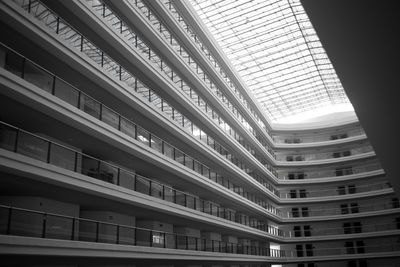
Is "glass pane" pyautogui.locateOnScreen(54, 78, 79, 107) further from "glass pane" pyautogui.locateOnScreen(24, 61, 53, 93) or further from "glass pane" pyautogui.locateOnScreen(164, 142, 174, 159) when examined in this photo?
"glass pane" pyautogui.locateOnScreen(164, 142, 174, 159)

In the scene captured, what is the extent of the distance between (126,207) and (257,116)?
30006 mm

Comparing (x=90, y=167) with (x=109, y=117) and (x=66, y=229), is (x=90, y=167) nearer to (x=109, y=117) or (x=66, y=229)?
(x=109, y=117)

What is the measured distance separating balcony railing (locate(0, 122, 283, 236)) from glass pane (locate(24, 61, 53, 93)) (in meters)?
2.25

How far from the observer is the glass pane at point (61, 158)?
16.3m

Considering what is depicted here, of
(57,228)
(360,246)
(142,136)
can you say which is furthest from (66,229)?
(360,246)

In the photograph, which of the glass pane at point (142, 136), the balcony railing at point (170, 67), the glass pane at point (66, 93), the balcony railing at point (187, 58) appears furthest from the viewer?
the balcony railing at point (187, 58)

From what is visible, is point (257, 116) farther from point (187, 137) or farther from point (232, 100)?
point (187, 137)

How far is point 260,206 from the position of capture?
4225 centimetres

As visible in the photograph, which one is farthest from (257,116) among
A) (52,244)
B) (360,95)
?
(360,95)

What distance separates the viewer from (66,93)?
59.2 feet

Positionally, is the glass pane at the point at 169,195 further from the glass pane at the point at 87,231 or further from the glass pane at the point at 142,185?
the glass pane at the point at 87,231

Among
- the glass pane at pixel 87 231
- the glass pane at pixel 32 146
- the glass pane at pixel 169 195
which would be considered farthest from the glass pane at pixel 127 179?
the glass pane at pixel 32 146

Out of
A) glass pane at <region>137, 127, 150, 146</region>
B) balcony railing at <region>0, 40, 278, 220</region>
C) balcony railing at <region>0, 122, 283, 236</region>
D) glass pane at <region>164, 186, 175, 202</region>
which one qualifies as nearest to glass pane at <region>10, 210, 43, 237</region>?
balcony railing at <region>0, 122, 283, 236</region>

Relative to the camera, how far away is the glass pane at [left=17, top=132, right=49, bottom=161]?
46.2 feet
